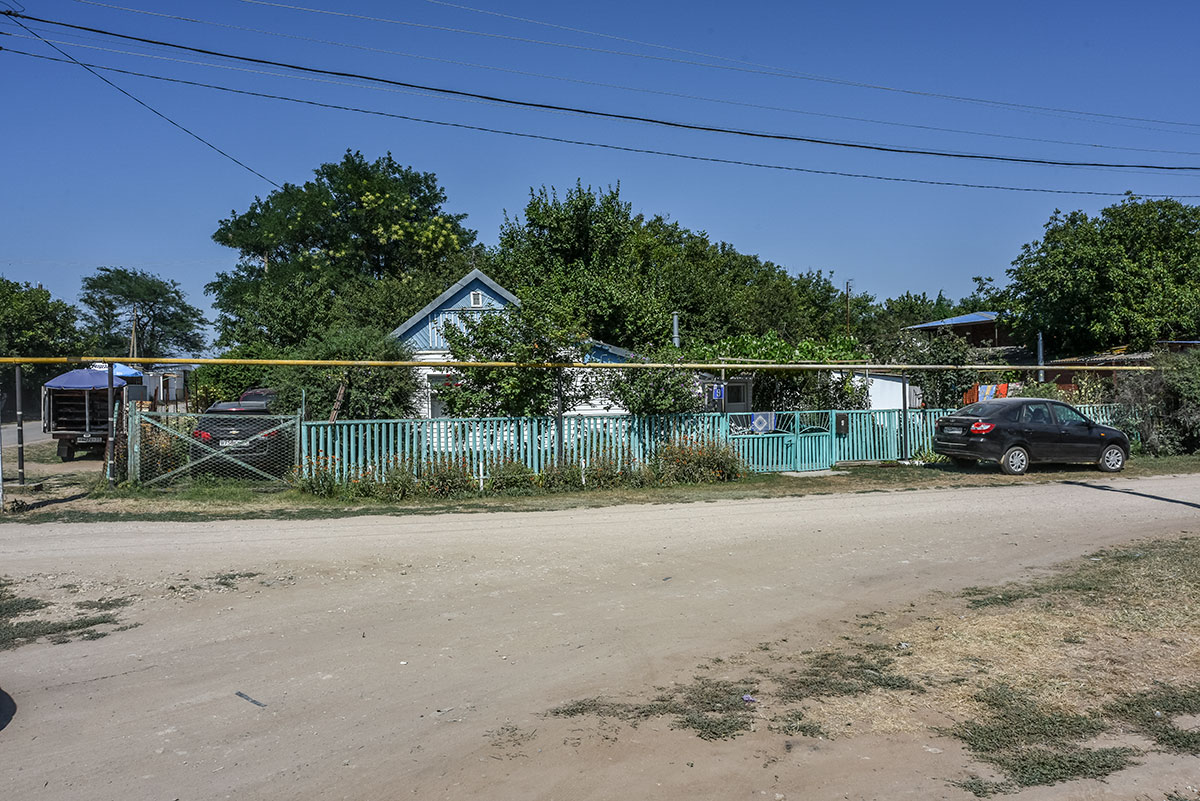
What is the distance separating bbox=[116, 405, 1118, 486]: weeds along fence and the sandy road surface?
264cm

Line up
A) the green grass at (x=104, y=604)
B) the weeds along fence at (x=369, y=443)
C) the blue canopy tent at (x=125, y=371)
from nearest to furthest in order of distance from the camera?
1. the green grass at (x=104, y=604)
2. the weeds along fence at (x=369, y=443)
3. the blue canopy tent at (x=125, y=371)

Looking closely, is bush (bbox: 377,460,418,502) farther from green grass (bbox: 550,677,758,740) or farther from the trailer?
the trailer

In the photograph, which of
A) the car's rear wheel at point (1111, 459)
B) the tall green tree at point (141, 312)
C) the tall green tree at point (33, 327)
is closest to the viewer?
the car's rear wheel at point (1111, 459)

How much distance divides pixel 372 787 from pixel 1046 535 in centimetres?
941

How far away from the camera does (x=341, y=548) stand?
9.70 meters

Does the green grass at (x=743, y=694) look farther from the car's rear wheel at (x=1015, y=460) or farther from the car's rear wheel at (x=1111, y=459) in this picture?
the car's rear wheel at (x=1111, y=459)

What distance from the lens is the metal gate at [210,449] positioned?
14.3 m

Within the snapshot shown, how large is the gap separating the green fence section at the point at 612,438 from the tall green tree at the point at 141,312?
63.0 m

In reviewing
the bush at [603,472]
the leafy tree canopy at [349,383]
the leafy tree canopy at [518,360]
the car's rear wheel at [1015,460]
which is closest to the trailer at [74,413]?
the leafy tree canopy at [349,383]

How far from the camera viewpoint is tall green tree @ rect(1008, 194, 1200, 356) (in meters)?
32.3

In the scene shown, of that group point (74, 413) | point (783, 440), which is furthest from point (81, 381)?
point (783, 440)

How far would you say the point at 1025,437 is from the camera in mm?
17312

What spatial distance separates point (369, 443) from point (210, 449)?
2816 millimetres

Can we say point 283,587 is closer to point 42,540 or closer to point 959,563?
point 42,540
